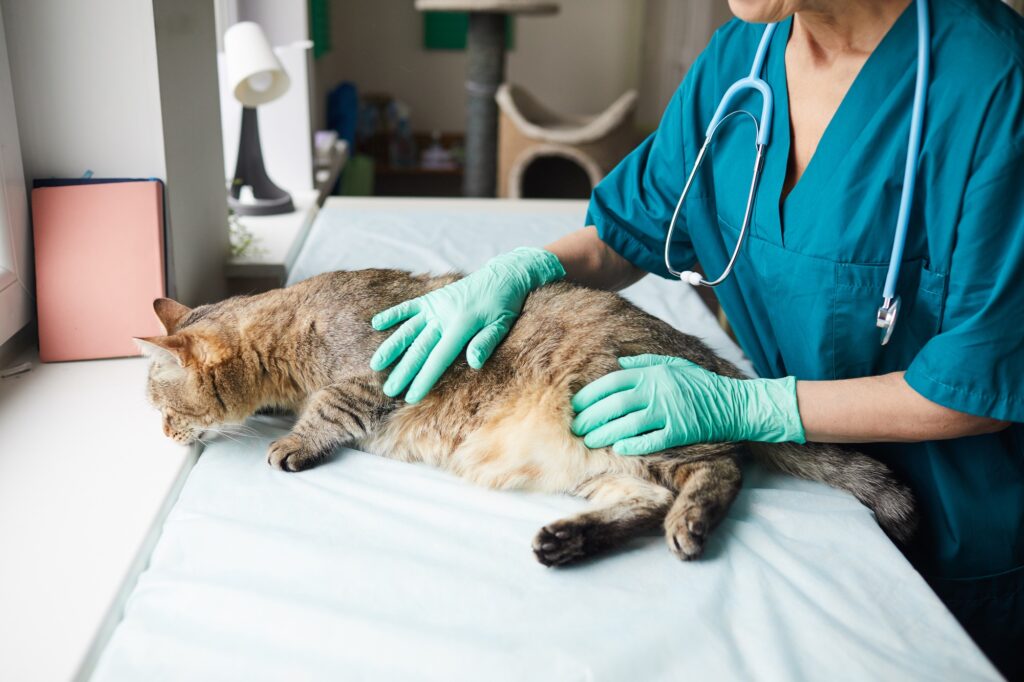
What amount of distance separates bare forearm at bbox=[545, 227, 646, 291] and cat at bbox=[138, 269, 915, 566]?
0.25ft

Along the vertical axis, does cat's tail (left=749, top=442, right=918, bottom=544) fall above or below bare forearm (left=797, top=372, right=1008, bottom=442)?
below

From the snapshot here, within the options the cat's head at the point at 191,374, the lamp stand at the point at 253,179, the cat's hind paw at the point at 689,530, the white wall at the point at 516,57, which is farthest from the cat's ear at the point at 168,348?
the white wall at the point at 516,57

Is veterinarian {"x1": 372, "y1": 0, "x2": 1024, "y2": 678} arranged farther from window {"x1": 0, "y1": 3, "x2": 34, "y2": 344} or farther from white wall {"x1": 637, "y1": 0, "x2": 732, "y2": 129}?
white wall {"x1": 637, "y1": 0, "x2": 732, "y2": 129}

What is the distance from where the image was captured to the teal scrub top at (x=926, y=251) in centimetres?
96

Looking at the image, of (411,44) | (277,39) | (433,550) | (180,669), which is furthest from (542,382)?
A: (411,44)

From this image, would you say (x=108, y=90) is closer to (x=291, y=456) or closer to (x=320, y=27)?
(x=291, y=456)

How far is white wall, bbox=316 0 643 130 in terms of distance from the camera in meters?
5.61

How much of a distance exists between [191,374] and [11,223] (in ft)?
1.30

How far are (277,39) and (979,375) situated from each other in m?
2.94

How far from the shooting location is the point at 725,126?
130cm

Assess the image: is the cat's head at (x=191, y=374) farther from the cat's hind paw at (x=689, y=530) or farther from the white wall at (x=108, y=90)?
the cat's hind paw at (x=689, y=530)

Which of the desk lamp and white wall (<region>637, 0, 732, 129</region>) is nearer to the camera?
the desk lamp

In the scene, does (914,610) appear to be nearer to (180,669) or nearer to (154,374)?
(180,669)

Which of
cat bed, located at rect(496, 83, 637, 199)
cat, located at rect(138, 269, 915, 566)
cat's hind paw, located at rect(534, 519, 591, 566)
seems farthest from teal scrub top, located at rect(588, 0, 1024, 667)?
cat bed, located at rect(496, 83, 637, 199)
